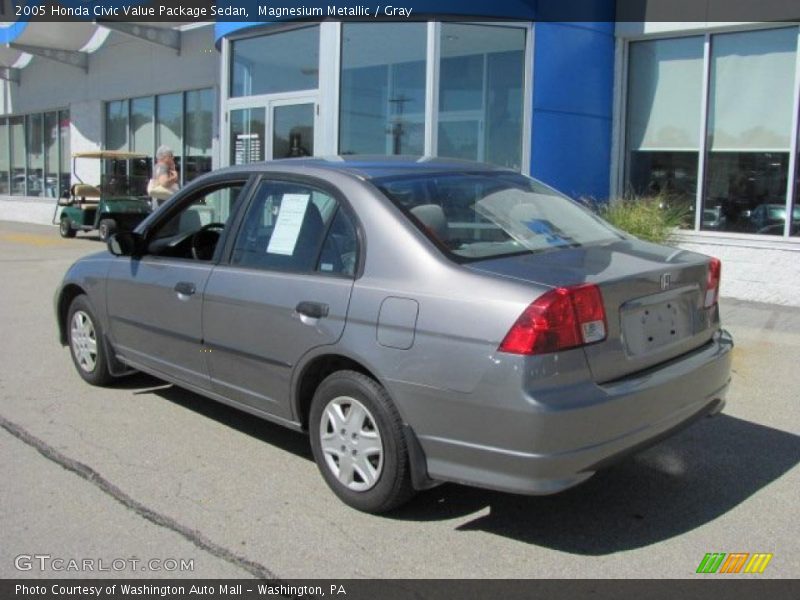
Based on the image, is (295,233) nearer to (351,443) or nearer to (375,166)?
(375,166)

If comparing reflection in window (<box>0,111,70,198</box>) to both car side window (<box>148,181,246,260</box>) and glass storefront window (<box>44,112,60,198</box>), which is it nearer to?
glass storefront window (<box>44,112,60,198</box>)

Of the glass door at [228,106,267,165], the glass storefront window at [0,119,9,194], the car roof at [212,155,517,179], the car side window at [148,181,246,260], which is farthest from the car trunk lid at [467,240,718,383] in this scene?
the glass storefront window at [0,119,9,194]

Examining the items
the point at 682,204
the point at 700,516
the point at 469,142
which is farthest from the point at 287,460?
the point at 682,204

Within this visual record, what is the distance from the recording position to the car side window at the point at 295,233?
4039 mm

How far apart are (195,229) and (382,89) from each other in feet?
19.6

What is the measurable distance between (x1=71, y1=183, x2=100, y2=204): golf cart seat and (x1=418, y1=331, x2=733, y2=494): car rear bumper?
17191mm

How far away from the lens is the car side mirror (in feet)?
17.0

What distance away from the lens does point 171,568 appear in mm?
3334

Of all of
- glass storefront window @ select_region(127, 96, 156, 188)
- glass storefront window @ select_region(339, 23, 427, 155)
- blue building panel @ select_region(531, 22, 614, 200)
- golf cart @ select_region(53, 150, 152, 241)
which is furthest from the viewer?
glass storefront window @ select_region(127, 96, 156, 188)

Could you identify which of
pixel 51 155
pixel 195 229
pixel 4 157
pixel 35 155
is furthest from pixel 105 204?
pixel 195 229

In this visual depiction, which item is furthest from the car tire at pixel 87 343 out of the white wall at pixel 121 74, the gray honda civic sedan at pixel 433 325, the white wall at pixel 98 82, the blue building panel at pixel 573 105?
the white wall at pixel 121 74

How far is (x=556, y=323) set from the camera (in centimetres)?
325

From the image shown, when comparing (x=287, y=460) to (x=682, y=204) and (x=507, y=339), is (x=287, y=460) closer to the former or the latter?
(x=507, y=339)

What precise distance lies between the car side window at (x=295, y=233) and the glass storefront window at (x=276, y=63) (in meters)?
7.25
